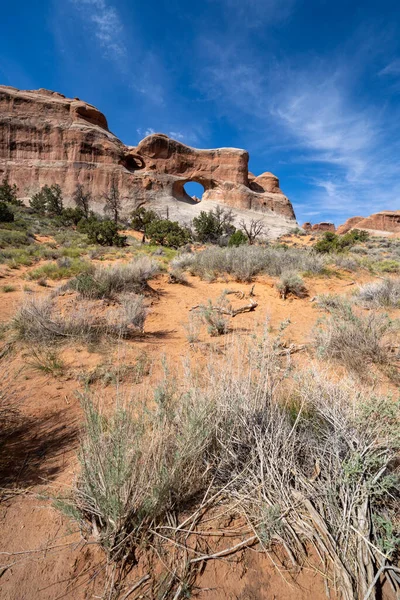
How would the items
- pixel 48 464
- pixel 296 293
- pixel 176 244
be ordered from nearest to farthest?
pixel 48 464 < pixel 296 293 < pixel 176 244

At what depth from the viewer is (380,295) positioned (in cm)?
526

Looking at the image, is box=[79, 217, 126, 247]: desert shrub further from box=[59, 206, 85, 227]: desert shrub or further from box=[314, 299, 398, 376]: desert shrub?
box=[314, 299, 398, 376]: desert shrub

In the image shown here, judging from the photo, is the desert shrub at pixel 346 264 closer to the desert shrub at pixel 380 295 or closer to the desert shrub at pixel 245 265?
the desert shrub at pixel 245 265

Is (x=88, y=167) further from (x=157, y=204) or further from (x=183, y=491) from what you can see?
(x=183, y=491)

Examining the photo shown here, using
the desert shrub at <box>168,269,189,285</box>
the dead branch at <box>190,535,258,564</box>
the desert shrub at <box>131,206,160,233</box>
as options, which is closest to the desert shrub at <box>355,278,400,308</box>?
the desert shrub at <box>168,269,189,285</box>

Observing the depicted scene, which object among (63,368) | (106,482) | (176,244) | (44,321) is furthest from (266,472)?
(176,244)

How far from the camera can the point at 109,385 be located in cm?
244

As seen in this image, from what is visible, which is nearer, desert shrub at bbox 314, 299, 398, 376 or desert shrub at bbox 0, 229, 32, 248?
desert shrub at bbox 314, 299, 398, 376

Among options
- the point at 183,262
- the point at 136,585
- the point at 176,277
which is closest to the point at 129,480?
the point at 136,585

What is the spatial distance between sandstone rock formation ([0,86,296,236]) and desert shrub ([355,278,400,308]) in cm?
2984

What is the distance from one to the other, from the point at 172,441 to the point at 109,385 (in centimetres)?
127

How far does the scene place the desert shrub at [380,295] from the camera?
5035 mm

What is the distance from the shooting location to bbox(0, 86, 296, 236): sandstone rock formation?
3294cm

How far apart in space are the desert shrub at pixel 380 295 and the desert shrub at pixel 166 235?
1302 cm
